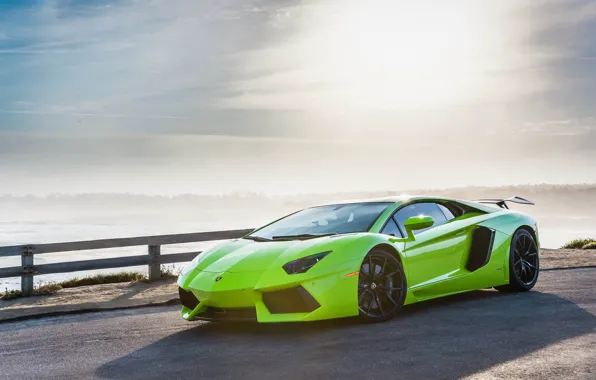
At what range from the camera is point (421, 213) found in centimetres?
850

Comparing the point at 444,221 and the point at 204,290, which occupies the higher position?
the point at 444,221

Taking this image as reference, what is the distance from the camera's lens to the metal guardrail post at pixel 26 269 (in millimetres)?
12328

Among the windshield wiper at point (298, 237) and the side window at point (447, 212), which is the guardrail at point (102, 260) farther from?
the side window at point (447, 212)

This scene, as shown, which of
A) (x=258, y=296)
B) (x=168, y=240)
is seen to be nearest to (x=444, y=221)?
(x=258, y=296)

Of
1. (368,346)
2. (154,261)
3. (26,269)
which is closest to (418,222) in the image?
(368,346)

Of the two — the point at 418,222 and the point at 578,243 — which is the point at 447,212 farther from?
the point at 578,243

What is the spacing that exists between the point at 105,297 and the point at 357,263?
611cm

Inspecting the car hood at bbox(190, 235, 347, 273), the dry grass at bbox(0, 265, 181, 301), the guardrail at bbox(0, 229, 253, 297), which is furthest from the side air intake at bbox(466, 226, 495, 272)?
the dry grass at bbox(0, 265, 181, 301)

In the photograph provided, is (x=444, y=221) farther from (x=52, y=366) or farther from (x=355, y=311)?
(x=52, y=366)

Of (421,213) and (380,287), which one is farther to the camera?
(421,213)

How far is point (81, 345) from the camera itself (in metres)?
7.04

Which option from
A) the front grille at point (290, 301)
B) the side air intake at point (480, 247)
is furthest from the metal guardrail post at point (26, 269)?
the side air intake at point (480, 247)

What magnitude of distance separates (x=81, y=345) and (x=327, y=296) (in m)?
2.42

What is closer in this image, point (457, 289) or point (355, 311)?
point (355, 311)
